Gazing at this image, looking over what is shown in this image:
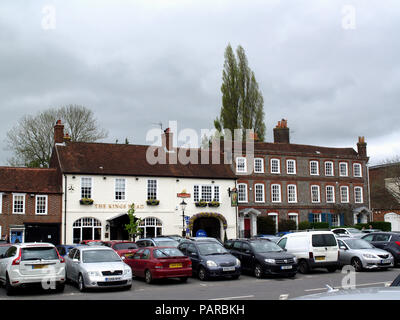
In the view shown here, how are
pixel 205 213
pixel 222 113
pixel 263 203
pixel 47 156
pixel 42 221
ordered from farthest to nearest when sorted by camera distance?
pixel 222 113 → pixel 47 156 → pixel 263 203 → pixel 205 213 → pixel 42 221

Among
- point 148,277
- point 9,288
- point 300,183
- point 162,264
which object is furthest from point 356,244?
point 300,183

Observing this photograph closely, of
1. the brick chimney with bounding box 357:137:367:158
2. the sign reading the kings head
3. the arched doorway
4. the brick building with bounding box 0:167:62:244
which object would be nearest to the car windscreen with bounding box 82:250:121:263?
the brick building with bounding box 0:167:62:244

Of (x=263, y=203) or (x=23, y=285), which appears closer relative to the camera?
(x=23, y=285)

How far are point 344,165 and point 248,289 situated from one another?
38256 mm

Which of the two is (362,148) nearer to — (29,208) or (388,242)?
(388,242)

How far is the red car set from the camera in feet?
57.2

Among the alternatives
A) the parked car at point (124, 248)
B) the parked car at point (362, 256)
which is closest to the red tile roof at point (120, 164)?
the parked car at point (124, 248)

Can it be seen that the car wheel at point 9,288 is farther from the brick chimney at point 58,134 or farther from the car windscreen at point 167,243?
the brick chimney at point 58,134

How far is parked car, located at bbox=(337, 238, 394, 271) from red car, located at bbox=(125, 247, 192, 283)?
8.15 meters

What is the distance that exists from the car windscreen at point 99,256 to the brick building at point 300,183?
1081 inches

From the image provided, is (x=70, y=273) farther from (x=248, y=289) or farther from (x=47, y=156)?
(x=47, y=156)

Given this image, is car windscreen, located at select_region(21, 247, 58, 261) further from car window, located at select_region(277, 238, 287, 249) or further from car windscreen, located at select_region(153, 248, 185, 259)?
car window, located at select_region(277, 238, 287, 249)
